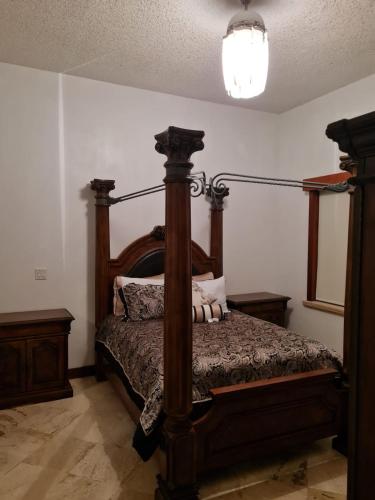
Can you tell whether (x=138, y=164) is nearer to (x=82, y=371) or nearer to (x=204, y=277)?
(x=204, y=277)

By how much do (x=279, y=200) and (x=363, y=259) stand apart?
395 cm

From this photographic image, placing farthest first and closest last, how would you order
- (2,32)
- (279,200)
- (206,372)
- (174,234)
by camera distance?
(279,200) < (2,32) < (206,372) < (174,234)

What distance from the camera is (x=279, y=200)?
4.62 m

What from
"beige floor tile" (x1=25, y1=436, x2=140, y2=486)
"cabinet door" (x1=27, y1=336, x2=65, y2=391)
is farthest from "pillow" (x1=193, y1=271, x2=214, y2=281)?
"beige floor tile" (x1=25, y1=436, x2=140, y2=486)

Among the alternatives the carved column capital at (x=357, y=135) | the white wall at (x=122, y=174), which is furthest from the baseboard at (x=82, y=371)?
the carved column capital at (x=357, y=135)

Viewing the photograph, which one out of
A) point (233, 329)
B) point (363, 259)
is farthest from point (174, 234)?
point (233, 329)

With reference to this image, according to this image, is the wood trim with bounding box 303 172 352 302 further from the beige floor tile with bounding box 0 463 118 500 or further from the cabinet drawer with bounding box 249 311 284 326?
the beige floor tile with bounding box 0 463 118 500

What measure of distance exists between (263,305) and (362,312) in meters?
3.34

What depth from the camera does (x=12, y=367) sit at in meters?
3.04

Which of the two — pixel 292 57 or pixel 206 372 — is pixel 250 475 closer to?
pixel 206 372

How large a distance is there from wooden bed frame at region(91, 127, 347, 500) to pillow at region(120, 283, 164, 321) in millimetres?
1331

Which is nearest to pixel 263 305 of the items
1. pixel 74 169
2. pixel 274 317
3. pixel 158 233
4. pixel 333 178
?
pixel 274 317

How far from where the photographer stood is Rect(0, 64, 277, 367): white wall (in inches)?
133

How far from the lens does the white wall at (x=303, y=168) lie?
3740 millimetres
